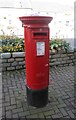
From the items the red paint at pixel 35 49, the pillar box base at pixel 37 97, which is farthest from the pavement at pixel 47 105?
the red paint at pixel 35 49

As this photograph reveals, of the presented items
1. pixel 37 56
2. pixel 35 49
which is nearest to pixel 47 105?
pixel 37 56

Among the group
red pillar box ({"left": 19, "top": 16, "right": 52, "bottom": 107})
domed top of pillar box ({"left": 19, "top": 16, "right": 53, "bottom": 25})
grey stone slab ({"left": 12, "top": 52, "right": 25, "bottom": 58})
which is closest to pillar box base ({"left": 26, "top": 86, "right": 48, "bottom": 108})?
red pillar box ({"left": 19, "top": 16, "right": 52, "bottom": 107})

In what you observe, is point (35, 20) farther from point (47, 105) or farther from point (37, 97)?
point (47, 105)

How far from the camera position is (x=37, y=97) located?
3.58 m

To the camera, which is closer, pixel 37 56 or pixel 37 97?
pixel 37 56

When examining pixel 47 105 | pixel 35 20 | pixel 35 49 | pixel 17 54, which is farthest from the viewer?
pixel 17 54

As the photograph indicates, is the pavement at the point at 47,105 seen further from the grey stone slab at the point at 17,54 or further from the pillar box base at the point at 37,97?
the grey stone slab at the point at 17,54

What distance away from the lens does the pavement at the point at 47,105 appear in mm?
3385

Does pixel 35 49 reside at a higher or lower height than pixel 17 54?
higher

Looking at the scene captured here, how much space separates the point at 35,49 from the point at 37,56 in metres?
0.14

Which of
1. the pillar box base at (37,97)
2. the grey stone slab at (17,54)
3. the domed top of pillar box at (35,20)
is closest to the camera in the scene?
the domed top of pillar box at (35,20)

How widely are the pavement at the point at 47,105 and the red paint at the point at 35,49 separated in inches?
17.6

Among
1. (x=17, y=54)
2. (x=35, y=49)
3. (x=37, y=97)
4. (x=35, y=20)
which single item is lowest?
(x=37, y=97)

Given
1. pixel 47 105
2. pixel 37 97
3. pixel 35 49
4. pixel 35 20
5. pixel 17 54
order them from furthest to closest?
pixel 17 54, pixel 47 105, pixel 37 97, pixel 35 49, pixel 35 20
